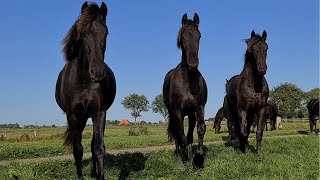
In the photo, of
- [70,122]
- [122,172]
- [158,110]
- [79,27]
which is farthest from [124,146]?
[158,110]

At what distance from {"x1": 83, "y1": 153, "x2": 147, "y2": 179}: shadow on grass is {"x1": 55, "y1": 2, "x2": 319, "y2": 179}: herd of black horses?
2.91ft

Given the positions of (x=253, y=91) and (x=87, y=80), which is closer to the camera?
(x=87, y=80)

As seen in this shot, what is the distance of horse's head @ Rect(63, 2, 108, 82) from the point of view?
6.00 metres

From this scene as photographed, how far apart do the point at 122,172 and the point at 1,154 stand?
7363 mm

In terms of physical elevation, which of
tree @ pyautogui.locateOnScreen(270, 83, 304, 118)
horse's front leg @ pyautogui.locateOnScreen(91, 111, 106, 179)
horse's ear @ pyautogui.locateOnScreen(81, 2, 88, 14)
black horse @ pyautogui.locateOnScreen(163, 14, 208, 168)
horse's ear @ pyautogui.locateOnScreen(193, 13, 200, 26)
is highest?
tree @ pyautogui.locateOnScreen(270, 83, 304, 118)

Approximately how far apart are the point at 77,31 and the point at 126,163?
4.27 meters

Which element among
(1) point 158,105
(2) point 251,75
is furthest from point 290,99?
(2) point 251,75

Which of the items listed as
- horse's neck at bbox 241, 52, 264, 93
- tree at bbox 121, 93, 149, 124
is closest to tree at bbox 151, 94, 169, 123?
tree at bbox 121, 93, 149, 124

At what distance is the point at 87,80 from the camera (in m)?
7.07

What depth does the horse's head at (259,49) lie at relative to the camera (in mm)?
10977

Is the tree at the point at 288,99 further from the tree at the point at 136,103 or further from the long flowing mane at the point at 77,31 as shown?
the long flowing mane at the point at 77,31

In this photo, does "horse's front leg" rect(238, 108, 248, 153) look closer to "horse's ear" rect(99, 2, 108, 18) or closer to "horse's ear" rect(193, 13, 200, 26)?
"horse's ear" rect(193, 13, 200, 26)

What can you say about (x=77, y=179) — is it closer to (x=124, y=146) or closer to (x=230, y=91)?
(x=230, y=91)

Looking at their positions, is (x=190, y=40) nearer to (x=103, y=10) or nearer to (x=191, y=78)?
(x=191, y=78)
